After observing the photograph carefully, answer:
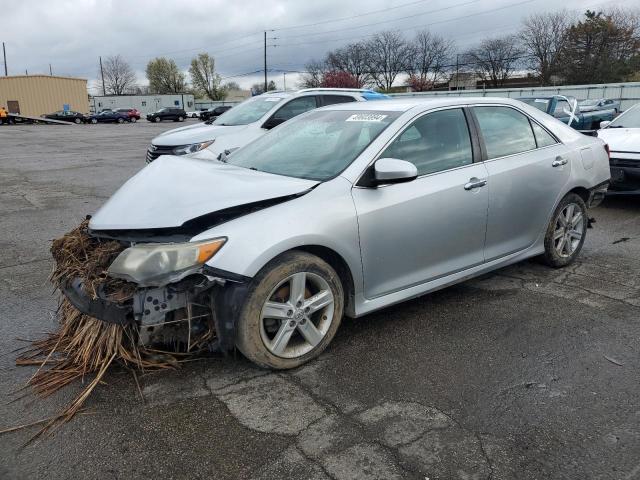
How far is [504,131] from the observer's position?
179 inches

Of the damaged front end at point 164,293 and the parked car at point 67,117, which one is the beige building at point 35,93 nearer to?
the parked car at point 67,117

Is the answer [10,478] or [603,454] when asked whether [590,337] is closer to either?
[603,454]

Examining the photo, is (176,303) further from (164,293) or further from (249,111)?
(249,111)

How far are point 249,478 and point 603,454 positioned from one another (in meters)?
1.65

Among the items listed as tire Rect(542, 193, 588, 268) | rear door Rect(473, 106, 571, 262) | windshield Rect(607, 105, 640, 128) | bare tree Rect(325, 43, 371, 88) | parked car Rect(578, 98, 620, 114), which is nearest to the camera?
rear door Rect(473, 106, 571, 262)

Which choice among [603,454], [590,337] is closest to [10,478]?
[603,454]

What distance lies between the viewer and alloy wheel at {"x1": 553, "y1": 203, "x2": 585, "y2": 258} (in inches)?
197


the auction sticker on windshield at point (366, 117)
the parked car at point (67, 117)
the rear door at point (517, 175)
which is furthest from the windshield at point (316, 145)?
the parked car at point (67, 117)

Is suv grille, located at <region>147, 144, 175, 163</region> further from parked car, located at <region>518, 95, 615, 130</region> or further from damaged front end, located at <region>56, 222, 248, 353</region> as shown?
parked car, located at <region>518, 95, 615, 130</region>

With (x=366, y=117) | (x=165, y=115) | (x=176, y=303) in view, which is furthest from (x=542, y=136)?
(x=165, y=115)

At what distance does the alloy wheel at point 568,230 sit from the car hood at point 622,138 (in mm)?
3104

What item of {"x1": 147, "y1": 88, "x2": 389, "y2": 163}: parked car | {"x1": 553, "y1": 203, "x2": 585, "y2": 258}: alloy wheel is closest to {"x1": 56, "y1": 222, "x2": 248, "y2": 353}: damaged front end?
{"x1": 553, "y1": 203, "x2": 585, "y2": 258}: alloy wheel

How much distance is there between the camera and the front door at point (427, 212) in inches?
138

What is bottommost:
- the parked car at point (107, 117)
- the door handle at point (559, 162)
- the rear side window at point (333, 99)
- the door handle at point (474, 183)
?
the parked car at point (107, 117)
